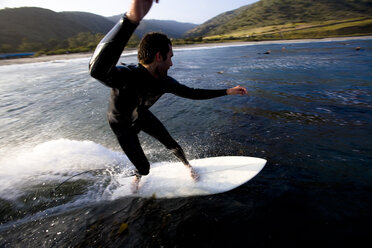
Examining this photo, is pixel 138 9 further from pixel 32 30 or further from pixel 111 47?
pixel 32 30

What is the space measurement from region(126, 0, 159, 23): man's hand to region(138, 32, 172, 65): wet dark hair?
3.19ft

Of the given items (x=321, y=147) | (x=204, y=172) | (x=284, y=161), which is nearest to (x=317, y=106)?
(x=321, y=147)

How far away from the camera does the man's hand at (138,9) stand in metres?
1.74

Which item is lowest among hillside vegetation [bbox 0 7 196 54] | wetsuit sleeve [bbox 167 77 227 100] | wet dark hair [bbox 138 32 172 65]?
wetsuit sleeve [bbox 167 77 227 100]

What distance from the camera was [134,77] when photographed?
2.90 metres

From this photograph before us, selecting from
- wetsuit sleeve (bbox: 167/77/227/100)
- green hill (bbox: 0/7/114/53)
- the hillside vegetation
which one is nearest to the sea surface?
wetsuit sleeve (bbox: 167/77/227/100)

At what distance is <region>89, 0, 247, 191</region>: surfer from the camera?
195cm

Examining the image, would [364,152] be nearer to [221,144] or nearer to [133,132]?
[221,144]

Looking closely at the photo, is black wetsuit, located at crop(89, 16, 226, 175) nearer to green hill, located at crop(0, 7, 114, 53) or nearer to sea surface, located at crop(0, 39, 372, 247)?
sea surface, located at crop(0, 39, 372, 247)

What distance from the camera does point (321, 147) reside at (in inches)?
214

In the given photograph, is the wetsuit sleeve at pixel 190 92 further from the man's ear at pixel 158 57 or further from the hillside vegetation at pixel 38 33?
the hillside vegetation at pixel 38 33

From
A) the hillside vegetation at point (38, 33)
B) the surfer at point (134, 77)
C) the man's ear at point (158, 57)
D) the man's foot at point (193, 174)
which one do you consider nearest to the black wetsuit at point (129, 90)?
the surfer at point (134, 77)

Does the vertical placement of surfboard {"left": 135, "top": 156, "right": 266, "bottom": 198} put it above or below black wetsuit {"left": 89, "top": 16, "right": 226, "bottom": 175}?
below

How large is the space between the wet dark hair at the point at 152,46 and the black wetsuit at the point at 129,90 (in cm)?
20
